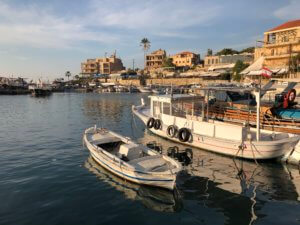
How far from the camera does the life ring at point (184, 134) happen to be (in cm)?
2144

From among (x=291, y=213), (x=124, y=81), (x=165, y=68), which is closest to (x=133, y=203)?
(x=291, y=213)

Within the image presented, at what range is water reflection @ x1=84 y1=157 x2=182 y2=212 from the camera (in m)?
11.8

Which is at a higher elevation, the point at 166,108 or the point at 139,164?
the point at 166,108

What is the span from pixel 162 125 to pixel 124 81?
116129 millimetres

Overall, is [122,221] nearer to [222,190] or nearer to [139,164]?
[139,164]

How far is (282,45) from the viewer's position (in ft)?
206

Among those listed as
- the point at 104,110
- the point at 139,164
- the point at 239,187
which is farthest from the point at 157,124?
the point at 104,110

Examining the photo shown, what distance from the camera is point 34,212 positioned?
37.4 ft

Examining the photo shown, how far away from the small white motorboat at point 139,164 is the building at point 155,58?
136 meters

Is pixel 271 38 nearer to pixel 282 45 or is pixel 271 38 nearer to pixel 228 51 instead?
pixel 282 45

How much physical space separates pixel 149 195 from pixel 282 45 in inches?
2532

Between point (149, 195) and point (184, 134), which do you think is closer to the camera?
point (149, 195)

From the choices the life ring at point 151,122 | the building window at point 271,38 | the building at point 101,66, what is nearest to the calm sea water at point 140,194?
the life ring at point 151,122

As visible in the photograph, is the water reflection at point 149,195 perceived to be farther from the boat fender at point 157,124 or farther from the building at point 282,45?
the building at point 282,45
